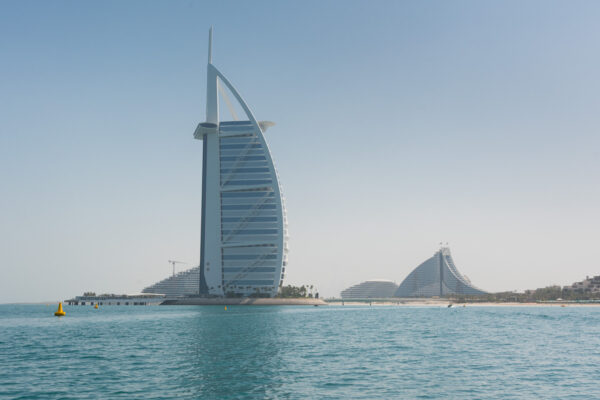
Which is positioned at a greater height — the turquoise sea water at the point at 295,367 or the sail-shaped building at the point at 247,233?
the sail-shaped building at the point at 247,233

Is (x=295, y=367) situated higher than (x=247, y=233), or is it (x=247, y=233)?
(x=247, y=233)

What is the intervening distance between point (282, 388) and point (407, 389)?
22.1 feet

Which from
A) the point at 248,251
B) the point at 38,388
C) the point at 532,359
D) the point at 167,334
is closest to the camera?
the point at 38,388

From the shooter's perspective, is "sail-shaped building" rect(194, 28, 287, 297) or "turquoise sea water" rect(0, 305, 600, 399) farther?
"sail-shaped building" rect(194, 28, 287, 297)

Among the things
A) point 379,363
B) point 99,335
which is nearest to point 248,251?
point 99,335

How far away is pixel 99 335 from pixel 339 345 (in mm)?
29744

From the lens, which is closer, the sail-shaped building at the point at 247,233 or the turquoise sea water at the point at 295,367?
the turquoise sea water at the point at 295,367

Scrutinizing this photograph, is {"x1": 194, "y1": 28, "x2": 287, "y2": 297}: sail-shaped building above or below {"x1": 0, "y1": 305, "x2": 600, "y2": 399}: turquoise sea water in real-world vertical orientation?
above

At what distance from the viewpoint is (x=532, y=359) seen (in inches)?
1623

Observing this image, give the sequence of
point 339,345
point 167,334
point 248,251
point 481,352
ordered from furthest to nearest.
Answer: point 248,251, point 167,334, point 339,345, point 481,352

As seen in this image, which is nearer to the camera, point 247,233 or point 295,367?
point 295,367

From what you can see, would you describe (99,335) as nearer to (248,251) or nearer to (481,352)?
(481,352)

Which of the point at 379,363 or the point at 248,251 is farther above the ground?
the point at 248,251

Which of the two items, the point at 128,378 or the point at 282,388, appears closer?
the point at 282,388
